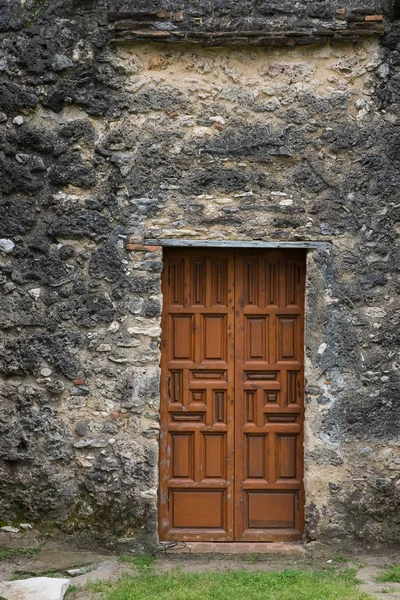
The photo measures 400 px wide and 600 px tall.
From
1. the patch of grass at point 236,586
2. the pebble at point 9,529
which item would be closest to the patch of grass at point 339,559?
the patch of grass at point 236,586

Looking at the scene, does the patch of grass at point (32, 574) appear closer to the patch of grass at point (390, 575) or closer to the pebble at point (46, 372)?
the pebble at point (46, 372)

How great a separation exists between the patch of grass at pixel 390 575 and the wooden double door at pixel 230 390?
73 cm

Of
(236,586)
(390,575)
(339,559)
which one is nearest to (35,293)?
(236,586)

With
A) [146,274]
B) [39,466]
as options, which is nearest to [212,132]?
[146,274]

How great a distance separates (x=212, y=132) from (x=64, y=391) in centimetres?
213

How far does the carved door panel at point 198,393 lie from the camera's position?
5.66m

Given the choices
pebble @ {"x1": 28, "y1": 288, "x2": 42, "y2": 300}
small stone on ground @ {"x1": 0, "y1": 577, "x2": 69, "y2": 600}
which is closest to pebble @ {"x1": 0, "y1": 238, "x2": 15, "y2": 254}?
pebble @ {"x1": 28, "y1": 288, "x2": 42, "y2": 300}

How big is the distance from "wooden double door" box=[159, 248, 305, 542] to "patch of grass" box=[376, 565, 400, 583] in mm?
734

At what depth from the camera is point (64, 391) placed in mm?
5520

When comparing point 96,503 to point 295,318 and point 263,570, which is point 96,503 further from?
point 295,318

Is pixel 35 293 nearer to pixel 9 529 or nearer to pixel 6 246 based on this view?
pixel 6 246

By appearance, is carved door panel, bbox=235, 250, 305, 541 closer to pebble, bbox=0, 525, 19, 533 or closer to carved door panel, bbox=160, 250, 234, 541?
carved door panel, bbox=160, 250, 234, 541

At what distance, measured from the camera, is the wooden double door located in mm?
5668

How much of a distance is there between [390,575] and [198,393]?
5.88 feet
